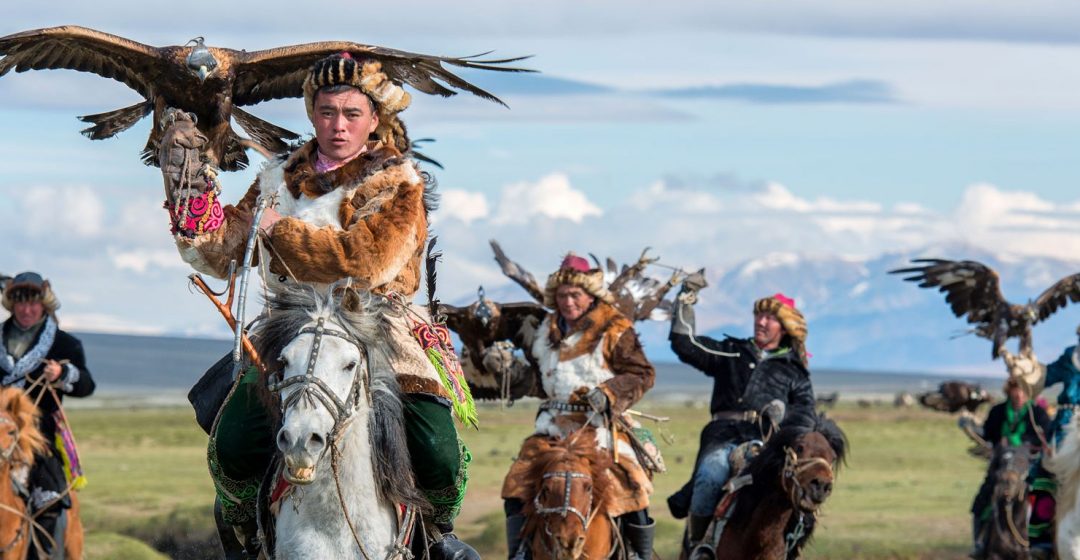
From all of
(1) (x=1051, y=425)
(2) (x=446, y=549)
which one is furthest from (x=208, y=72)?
(1) (x=1051, y=425)

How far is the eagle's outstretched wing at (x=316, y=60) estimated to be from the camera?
8016mm

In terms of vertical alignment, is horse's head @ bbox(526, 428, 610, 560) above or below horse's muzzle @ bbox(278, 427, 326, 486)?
below

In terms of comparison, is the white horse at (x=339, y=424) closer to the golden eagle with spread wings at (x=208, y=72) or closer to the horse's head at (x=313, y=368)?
the horse's head at (x=313, y=368)

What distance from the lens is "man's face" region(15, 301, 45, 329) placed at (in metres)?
14.9

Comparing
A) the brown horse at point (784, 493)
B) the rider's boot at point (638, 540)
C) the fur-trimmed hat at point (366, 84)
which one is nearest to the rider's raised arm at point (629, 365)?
the rider's boot at point (638, 540)

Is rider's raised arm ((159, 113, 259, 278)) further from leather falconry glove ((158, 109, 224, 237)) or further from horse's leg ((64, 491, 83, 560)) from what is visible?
horse's leg ((64, 491, 83, 560))

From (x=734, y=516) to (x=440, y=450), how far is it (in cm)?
592

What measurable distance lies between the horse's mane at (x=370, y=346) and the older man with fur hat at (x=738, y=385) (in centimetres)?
606

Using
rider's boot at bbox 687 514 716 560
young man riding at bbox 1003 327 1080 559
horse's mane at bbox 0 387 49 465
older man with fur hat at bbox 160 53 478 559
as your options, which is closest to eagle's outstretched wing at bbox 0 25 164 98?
older man with fur hat at bbox 160 53 478 559

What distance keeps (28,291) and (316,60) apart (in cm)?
708

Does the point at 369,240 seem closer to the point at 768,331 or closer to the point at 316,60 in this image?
the point at 316,60

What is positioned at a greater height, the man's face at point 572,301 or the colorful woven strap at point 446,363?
the colorful woven strap at point 446,363

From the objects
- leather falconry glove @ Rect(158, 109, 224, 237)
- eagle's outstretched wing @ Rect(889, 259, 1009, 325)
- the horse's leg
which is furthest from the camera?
eagle's outstretched wing @ Rect(889, 259, 1009, 325)

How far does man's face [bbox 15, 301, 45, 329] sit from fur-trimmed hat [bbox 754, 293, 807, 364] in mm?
5769
